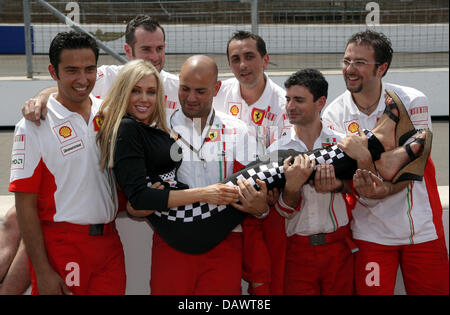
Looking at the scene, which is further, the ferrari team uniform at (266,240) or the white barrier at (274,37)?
the white barrier at (274,37)

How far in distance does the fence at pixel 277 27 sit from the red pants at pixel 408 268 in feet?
20.1

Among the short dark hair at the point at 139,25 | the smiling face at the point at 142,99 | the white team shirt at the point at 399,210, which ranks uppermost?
the short dark hair at the point at 139,25

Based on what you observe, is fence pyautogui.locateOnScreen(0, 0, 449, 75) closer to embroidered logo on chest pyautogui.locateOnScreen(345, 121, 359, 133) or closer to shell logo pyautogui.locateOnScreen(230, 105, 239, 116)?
shell logo pyautogui.locateOnScreen(230, 105, 239, 116)

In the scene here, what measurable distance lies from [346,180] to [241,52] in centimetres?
Answer: 129

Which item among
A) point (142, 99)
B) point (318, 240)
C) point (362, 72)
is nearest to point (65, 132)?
point (142, 99)

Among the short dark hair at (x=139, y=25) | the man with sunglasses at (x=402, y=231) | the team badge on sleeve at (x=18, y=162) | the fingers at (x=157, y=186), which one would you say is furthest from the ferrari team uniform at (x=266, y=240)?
the team badge on sleeve at (x=18, y=162)

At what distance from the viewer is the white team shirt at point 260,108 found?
3375 millimetres

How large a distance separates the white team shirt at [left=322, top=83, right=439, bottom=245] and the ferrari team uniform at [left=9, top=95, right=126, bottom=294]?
1.33 meters

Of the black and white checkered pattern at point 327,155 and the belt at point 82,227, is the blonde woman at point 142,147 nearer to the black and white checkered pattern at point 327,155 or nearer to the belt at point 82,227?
the belt at point 82,227

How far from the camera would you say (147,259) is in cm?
298

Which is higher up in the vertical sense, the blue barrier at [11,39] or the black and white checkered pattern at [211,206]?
the blue barrier at [11,39]

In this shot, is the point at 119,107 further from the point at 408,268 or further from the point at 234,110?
the point at 408,268

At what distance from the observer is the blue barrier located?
48.0 ft
